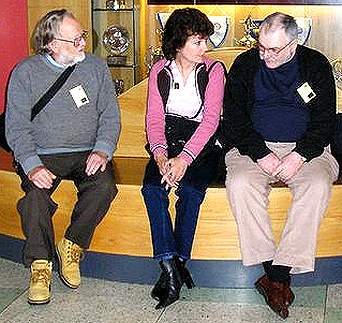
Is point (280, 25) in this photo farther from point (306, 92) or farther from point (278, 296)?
point (278, 296)

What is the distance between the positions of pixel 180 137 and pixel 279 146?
0.43 metres

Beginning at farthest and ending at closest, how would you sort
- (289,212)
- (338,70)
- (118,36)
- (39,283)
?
(118,36), (338,70), (39,283), (289,212)

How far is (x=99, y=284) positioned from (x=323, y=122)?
1173 millimetres

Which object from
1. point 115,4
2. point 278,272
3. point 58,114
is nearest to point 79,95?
point 58,114

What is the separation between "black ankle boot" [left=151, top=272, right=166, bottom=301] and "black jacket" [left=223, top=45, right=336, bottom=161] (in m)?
0.61

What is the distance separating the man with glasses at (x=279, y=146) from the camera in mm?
2750

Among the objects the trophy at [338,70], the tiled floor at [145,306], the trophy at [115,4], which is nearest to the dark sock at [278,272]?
the tiled floor at [145,306]

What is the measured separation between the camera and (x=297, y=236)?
274cm

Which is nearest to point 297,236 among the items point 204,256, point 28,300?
point 204,256

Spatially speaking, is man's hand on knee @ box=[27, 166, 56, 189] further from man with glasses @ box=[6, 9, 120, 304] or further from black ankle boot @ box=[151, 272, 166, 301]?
black ankle boot @ box=[151, 272, 166, 301]

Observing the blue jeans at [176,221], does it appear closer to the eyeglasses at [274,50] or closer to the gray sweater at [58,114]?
the gray sweater at [58,114]

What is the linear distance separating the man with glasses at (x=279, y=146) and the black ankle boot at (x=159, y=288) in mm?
342

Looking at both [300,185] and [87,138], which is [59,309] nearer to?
[87,138]

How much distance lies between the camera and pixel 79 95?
9.98 ft
